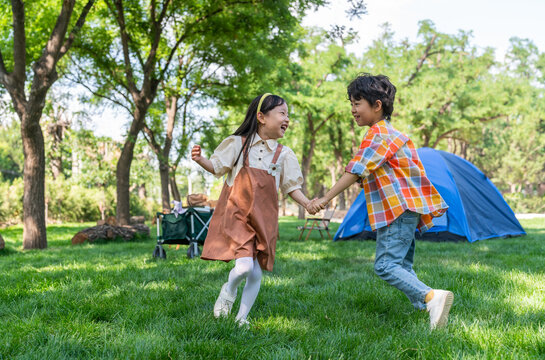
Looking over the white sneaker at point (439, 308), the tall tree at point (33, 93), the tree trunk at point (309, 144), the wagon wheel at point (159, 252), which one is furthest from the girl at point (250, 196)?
the tree trunk at point (309, 144)

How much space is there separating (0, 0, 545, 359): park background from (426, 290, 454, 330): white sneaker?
0.32 feet

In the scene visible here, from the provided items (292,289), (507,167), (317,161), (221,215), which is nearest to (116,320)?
(221,215)

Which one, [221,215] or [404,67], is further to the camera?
[404,67]

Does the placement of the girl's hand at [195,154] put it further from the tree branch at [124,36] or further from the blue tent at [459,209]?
the tree branch at [124,36]

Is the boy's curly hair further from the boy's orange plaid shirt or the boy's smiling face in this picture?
the boy's orange plaid shirt

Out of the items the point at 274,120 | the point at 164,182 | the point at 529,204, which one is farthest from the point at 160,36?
the point at 529,204

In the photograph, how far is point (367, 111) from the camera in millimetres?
3182

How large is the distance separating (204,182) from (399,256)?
1610 cm

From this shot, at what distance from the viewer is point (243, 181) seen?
315 centimetres

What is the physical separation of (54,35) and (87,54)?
5.01 meters

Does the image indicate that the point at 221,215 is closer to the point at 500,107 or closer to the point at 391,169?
the point at 391,169

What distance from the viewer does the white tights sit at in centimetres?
294

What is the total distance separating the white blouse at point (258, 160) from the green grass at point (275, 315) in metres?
1.00

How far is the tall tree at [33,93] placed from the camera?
27.1ft
